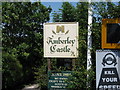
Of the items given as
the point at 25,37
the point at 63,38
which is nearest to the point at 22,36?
the point at 25,37

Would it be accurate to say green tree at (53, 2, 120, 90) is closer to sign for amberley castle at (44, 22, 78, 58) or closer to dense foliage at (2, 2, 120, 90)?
sign for amberley castle at (44, 22, 78, 58)

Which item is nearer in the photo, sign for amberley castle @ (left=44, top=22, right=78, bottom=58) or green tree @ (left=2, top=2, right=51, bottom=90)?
sign for amberley castle @ (left=44, top=22, right=78, bottom=58)

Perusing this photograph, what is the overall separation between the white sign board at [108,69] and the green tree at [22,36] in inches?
179

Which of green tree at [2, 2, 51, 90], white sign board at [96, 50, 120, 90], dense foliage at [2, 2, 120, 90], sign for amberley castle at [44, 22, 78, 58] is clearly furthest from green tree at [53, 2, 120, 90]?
green tree at [2, 2, 51, 90]

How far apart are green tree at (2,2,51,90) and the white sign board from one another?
4.54 m

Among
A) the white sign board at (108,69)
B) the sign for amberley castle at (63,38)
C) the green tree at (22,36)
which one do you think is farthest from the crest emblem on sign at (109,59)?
the green tree at (22,36)

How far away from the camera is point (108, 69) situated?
4766mm

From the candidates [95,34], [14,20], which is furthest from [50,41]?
[14,20]

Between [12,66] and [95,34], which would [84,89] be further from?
[12,66]

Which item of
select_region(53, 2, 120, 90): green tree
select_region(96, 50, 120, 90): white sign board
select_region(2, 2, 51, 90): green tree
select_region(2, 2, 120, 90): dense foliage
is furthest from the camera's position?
select_region(2, 2, 51, 90): green tree

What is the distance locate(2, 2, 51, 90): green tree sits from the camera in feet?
29.4

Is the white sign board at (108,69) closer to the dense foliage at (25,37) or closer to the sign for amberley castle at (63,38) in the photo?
the sign for amberley castle at (63,38)

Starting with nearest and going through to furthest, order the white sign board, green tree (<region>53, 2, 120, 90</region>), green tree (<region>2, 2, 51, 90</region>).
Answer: the white sign board → green tree (<region>53, 2, 120, 90</region>) → green tree (<region>2, 2, 51, 90</region>)

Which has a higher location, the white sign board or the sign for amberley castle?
the sign for amberley castle
